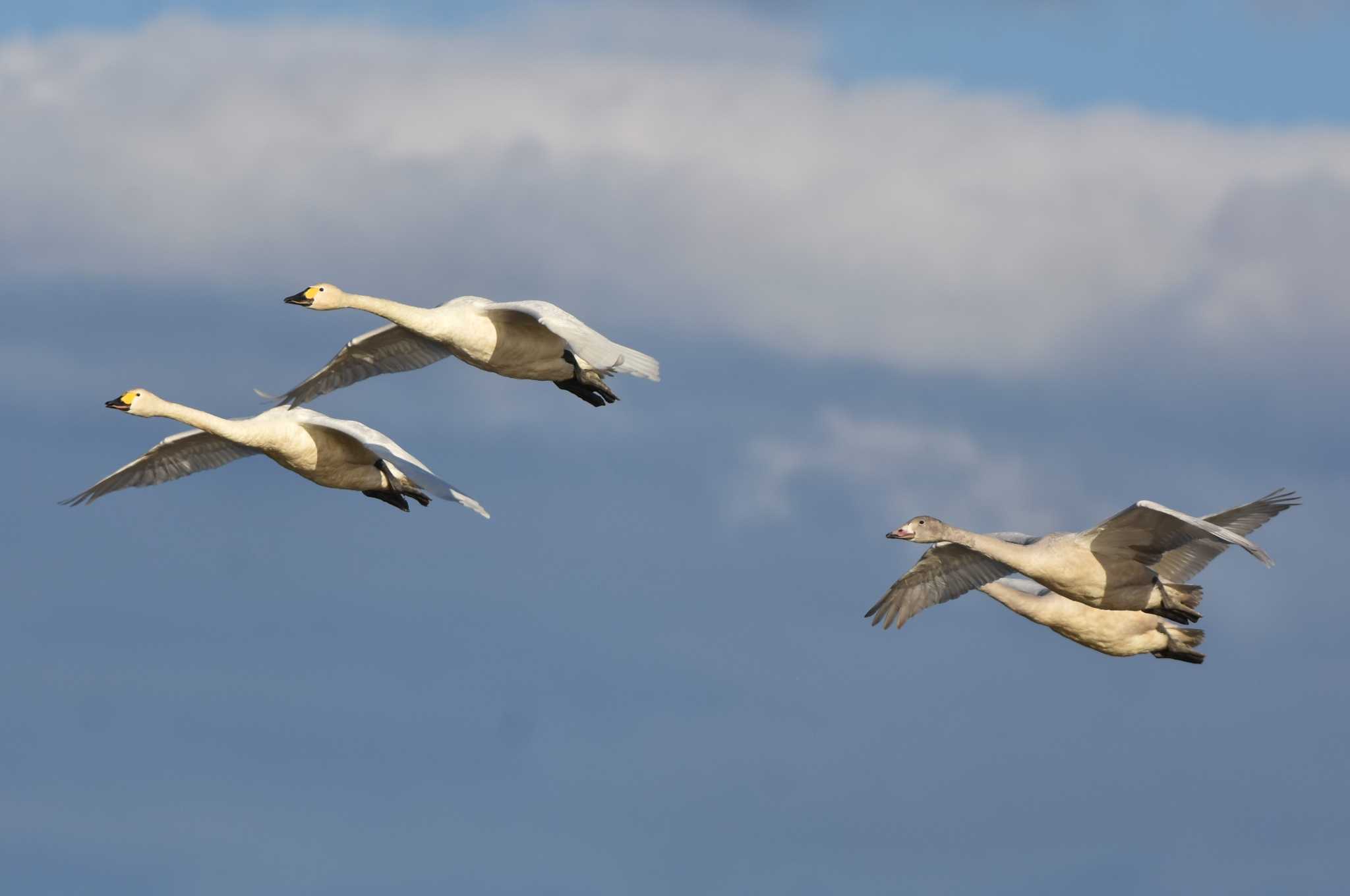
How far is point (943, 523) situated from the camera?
31.5m

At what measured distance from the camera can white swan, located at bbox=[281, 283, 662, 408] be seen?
95.5 ft

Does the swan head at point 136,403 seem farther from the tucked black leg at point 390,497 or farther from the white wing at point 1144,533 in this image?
the white wing at point 1144,533

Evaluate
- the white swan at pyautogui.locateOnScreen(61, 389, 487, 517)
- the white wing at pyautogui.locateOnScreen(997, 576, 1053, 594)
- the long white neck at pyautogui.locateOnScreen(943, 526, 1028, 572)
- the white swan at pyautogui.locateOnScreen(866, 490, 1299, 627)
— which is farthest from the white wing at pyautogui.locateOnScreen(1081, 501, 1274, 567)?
the white swan at pyautogui.locateOnScreen(61, 389, 487, 517)

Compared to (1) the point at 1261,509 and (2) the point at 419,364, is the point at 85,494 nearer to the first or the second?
(2) the point at 419,364

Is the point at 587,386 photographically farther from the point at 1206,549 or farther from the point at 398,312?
the point at 1206,549

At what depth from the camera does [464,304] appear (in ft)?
100

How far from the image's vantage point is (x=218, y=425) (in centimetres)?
3011

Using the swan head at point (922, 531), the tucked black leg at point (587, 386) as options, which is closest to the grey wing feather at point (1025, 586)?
the swan head at point (922, 531)

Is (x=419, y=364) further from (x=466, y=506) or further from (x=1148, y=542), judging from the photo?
(x=1148, y=542)

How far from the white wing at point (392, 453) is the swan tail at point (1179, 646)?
1080 centimetres

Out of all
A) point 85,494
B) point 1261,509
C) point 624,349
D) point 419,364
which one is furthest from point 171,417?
point 1261,509

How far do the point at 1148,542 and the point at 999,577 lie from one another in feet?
9.52

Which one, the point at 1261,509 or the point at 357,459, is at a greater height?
the point at 1261,509

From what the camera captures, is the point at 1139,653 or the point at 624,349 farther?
the point at 1139,653
